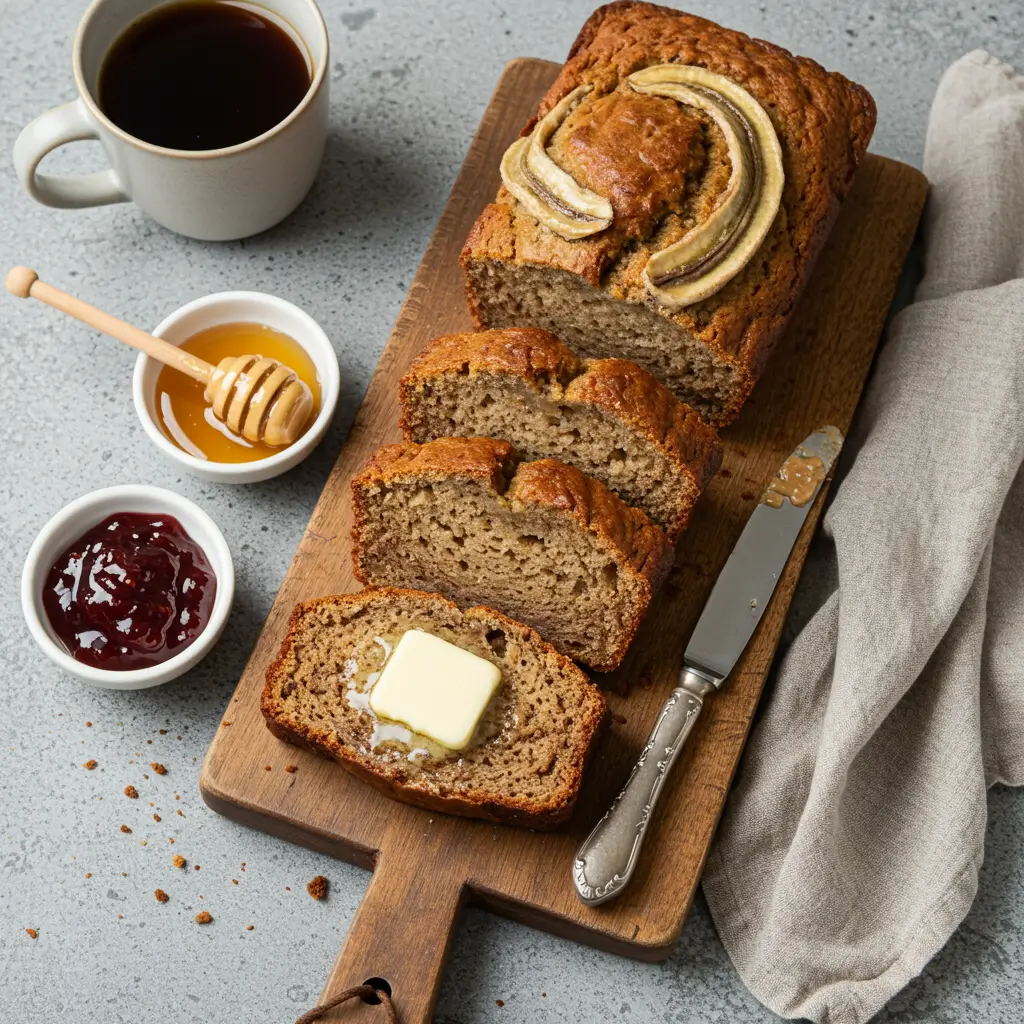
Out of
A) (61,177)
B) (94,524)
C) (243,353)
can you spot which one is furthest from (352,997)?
(61,177)

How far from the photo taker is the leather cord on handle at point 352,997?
320 centimetres

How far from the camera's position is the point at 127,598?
354 cm

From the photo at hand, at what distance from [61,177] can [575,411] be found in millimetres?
1767

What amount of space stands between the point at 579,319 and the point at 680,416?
436mm

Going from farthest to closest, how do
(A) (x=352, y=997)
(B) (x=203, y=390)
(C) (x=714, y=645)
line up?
(B) (x=203, y=390), (C) (x=714, y=645), (A) (x=352, y=997)

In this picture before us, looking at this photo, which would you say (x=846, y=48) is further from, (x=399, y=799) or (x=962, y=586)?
(x=399, y=799)

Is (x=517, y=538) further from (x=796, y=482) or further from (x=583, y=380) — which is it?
(x=796, y=482)

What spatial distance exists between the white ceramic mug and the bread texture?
0.66 m

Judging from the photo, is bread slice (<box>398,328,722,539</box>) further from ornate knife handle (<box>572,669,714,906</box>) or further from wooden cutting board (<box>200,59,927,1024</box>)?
ornate knife handle (<box>572,669,714,906</box>)

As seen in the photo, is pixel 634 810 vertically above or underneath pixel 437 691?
underneath

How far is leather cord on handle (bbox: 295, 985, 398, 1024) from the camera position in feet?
10.5

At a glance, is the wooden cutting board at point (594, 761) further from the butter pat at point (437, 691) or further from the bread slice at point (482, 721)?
the butter pat at point (437, 691)

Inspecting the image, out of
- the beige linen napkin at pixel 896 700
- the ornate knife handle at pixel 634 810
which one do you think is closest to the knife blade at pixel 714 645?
the ornate knife handle at pixel 634 810

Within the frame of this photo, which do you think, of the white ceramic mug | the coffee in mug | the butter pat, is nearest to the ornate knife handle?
the butter pat
